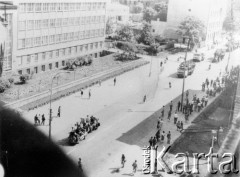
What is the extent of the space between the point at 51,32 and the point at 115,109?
1397 cm

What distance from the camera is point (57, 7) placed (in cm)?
3984

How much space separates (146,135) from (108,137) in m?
3.05

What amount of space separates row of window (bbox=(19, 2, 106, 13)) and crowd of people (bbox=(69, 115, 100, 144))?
15074mm

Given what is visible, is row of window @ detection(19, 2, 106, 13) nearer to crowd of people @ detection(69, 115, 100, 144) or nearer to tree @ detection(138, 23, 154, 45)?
tree @ detection(138, 23, 154, 45)

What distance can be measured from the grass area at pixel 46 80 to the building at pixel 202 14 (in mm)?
12025

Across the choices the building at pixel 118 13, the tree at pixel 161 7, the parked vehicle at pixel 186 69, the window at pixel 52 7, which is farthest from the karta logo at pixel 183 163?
the building at pixel 118 13

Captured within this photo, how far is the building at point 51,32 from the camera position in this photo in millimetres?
35969

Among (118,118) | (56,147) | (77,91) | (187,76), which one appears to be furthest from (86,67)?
(56,147)

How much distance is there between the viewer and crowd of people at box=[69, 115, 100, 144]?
2430cm

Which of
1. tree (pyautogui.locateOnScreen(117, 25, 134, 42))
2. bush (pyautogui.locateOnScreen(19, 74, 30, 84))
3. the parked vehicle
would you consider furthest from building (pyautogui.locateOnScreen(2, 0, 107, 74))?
the parked vehicle

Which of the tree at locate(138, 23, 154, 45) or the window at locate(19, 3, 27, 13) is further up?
the window at locate(19, 3, 27, 13)

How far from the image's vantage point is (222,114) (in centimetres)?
3294

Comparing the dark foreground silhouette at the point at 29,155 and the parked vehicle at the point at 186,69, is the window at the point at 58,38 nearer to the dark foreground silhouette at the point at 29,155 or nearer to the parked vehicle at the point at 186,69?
the parked vehicle at the point at 186,69

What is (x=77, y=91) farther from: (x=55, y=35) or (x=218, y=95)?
(x=218, y=95)
